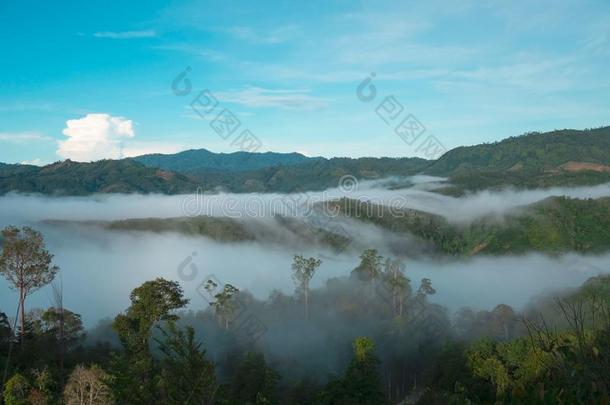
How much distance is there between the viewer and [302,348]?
184 feet

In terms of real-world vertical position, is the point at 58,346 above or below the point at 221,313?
above

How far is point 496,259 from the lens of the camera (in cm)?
14825

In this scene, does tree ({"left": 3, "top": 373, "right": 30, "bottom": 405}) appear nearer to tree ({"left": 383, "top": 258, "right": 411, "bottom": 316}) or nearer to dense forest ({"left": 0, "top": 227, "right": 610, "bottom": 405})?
dense forest ({"left": 0, "top": 227, "right": 610, "bottom": 405})

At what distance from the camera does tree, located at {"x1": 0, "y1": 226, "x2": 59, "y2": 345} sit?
29.2 metres

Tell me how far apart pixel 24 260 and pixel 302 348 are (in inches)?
1340

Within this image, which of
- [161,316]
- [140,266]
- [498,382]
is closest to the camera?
[161,316]

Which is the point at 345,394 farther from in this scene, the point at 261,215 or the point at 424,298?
the point at 261,215

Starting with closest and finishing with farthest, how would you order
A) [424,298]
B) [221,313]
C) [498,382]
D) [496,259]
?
[498,382]
[221,313]
[424,298]
[496,259]

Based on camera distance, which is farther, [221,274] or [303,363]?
[221,274]

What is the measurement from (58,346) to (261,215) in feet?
484

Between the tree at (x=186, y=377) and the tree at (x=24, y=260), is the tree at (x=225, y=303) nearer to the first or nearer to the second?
the tree at (x=24, y=260)

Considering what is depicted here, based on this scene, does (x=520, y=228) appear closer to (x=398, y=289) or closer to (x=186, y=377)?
(x=398, y=289)

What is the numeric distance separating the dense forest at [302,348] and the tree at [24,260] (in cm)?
7

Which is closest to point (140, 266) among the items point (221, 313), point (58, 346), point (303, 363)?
point (221, 313)
